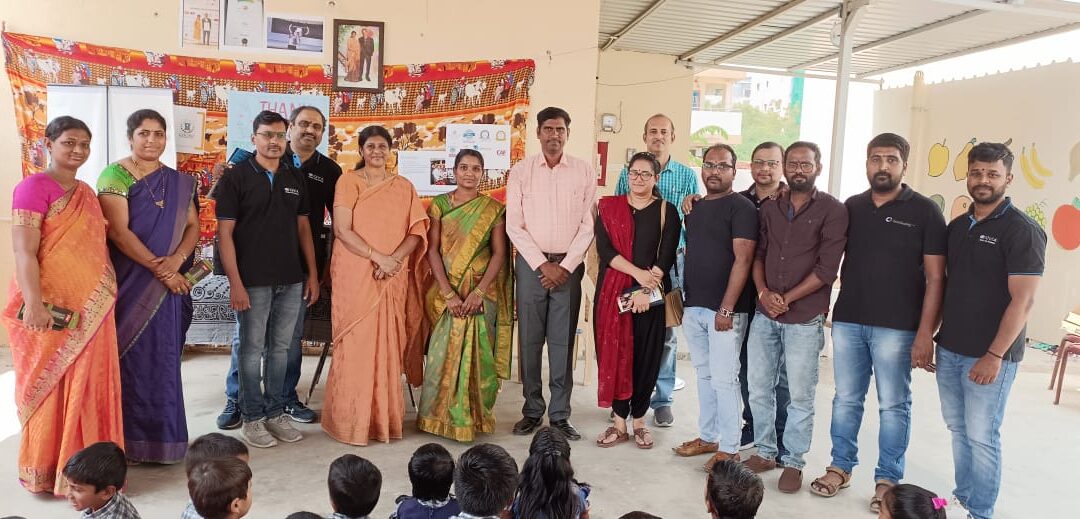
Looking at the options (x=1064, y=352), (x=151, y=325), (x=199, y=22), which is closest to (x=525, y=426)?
(x=151, y=325)

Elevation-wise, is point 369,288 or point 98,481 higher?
point 369,288

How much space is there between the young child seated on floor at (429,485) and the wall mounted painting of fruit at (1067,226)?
817 cm

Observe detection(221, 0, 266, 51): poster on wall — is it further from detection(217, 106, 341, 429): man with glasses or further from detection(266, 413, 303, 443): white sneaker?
detection(266, 413, 303, 443): white sneaker

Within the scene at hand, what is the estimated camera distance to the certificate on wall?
5297 mm

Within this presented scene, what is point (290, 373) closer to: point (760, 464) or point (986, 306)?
point (760, 464)

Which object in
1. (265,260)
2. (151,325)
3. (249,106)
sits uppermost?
(249,106)

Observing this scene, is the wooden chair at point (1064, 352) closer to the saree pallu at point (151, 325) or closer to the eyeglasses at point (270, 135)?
the eyeglasses at point (270, 135)

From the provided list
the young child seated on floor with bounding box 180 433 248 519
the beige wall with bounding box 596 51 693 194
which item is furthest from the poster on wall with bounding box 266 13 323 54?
the beige wall with bounding box 596 51 693 194

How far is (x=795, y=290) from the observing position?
3.20 metres

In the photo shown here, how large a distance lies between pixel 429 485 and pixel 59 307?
1758mm

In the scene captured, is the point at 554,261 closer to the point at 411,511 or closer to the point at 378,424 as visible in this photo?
the point at 378,424

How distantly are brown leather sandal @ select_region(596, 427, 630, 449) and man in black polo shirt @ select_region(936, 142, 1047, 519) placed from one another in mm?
1584

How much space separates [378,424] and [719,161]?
2165 mm

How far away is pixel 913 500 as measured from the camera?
1915 mm
